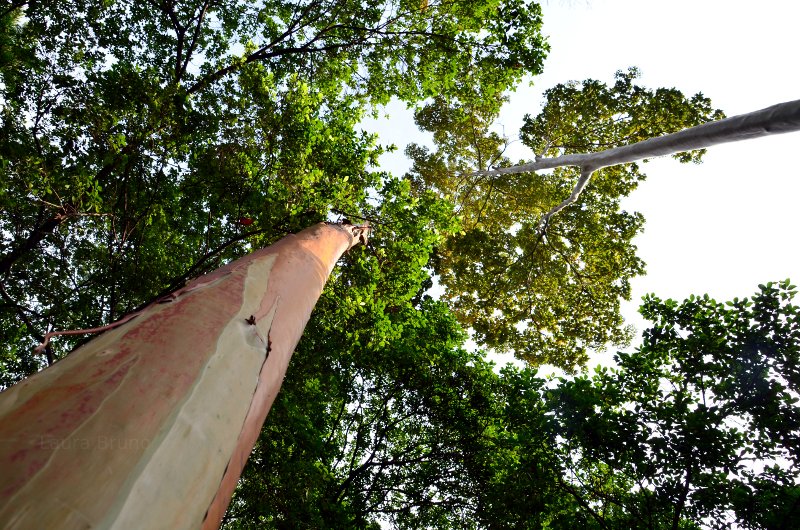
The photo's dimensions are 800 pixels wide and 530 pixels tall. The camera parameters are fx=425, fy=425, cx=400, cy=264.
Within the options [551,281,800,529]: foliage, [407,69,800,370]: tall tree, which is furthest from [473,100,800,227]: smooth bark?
[407,69,800,370]: tall tree

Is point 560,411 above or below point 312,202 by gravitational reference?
below

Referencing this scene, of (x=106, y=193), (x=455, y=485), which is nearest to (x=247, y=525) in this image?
(x=455, y=485)

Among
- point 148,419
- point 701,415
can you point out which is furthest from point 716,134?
point 148,419

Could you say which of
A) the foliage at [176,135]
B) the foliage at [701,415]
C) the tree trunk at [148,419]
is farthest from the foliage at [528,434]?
the tree trunk at [148,419]

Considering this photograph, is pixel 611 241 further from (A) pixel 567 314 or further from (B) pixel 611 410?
(B) pixel 611 410

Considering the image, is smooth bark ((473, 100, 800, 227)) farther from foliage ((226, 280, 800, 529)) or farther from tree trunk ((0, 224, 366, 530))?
tree trunk ((0, 224, 366, 530))

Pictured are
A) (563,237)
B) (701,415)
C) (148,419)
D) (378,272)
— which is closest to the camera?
(148,419)

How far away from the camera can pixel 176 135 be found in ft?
16.2

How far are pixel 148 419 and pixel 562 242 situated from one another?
1020 cm

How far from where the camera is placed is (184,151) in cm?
534

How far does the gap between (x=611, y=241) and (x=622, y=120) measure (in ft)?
8.43

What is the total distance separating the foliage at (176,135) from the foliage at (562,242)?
1.98 meters

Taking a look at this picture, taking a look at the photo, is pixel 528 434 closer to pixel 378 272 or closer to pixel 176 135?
pixel 378 272

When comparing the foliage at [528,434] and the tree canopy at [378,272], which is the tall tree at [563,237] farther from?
the foliage at [528,434]
